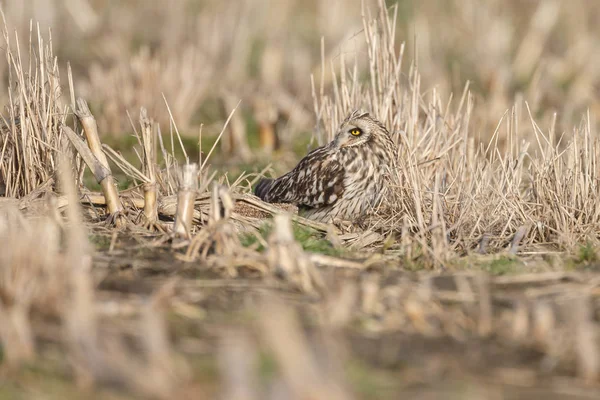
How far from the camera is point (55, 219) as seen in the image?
557 cm

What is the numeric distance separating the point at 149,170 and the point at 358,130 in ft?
6.10

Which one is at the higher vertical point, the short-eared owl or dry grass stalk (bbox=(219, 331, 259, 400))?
the short-eared owl

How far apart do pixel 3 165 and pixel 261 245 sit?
233 centimetres

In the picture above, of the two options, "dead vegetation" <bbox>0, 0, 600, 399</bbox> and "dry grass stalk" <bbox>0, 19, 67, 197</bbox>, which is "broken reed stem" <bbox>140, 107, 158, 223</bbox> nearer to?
"dead vegetation" <bbox>0, 0, 600, 399</bbox>

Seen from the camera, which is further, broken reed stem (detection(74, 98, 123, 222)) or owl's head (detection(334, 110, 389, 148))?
owl's head (detection(334, 110, 389, 148))

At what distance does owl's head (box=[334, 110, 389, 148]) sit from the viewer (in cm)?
749

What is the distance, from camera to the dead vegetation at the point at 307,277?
12.0 feet

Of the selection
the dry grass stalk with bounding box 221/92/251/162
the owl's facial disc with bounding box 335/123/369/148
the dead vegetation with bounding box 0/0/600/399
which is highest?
the owl's facial disc with bounding box 335/123/369/148

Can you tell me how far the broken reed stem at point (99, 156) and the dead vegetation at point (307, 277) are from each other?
0.01 m

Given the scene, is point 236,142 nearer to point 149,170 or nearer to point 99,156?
point 149,170

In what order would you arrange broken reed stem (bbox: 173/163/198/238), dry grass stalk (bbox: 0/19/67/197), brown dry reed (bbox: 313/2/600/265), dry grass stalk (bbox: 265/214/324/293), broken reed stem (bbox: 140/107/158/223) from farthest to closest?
dry grass stalk (bbox: 0/19/67/197), brown dry reed (bbox: 313/2/600/265), broken reed stem (bbox: 140/107/158/223), broken reed stem (bbox: 173/163/198/238), dry grass stalk (bbox: 265/214/324/293)

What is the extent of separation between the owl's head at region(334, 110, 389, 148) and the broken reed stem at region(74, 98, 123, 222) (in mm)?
2064

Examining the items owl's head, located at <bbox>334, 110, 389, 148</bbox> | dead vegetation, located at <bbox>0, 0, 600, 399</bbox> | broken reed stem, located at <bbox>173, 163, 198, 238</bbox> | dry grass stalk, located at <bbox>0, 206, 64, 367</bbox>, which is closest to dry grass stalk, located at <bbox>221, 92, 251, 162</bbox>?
dead vegetation, located at <bbox>0, 0, 600, 399</bbox>

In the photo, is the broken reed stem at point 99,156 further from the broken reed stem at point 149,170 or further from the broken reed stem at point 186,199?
the broken reed stem at point 186,199
